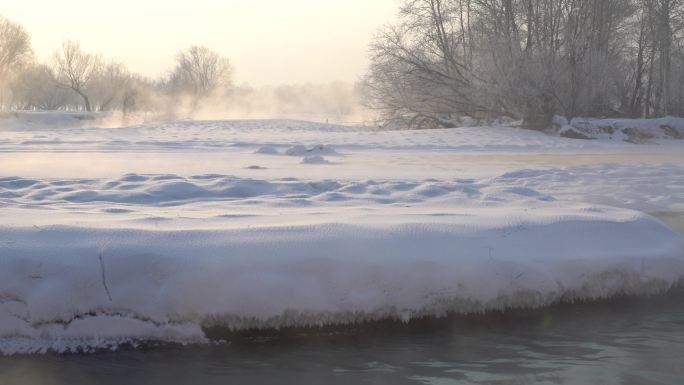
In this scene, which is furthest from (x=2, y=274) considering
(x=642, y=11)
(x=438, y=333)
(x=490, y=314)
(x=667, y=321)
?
(x=642, y=11)

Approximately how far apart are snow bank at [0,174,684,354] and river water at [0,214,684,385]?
11 centimetres

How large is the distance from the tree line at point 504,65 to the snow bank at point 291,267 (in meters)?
18.8

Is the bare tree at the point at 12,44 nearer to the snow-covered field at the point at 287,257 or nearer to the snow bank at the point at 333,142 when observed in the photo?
the snow bank at the point at 333,142

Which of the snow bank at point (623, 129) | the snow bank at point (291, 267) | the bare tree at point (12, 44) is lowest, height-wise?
the snow bank at point (291, 267)

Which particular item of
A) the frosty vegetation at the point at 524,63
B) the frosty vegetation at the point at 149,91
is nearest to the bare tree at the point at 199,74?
the frosty vegetation at the point at 149,91

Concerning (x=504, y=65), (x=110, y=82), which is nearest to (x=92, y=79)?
(x=110, y=82)

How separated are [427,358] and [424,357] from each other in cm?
2

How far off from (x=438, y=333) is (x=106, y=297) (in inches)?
79.9

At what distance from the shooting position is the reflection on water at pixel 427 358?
378cm

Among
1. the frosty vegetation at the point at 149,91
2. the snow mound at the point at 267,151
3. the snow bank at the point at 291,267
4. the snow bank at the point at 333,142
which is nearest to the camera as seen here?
the snow bank at the point at 291,267

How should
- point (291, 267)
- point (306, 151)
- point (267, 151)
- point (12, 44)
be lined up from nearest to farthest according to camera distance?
point (291, 267) < point (306, 151) < point (267, 151) < point (12, 44)

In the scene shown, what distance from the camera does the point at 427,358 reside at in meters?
4.09

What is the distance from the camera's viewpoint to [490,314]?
185 inches

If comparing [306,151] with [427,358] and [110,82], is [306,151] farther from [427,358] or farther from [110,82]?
[110,82]
